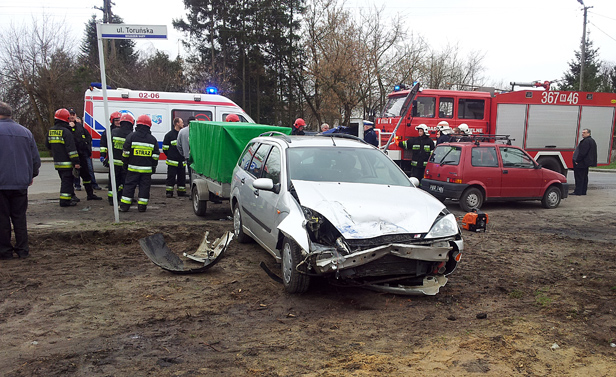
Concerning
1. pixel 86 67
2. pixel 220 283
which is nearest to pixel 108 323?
pixel 220 283

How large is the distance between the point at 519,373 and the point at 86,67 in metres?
32.3

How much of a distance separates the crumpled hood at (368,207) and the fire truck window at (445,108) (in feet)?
29.8

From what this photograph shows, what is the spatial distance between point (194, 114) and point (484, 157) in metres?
7.82

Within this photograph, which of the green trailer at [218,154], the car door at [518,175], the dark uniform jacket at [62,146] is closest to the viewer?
the green trailer at [218,154]

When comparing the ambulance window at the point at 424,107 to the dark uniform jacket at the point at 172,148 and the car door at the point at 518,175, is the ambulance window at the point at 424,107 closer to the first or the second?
the car door at the point at 518,175

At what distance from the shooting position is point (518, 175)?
34.3 ft

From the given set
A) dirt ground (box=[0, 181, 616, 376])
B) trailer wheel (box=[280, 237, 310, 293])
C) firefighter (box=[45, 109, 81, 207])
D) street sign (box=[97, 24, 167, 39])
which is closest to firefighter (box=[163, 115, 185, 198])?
firefighter (box=[45, 109, 81, 207])

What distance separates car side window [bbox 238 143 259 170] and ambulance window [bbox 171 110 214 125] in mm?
6027

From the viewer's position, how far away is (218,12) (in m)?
29.7

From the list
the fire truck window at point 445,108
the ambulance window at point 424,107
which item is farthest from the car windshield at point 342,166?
the fire truck window at point 445,108

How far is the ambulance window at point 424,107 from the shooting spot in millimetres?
13234

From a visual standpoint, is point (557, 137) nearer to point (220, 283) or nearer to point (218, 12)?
point (220, 283)

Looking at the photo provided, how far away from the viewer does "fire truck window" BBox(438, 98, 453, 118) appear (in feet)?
44.2

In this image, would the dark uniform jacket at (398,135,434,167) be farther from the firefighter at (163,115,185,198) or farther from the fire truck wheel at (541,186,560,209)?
the firefighter at (163,115,185,198)
